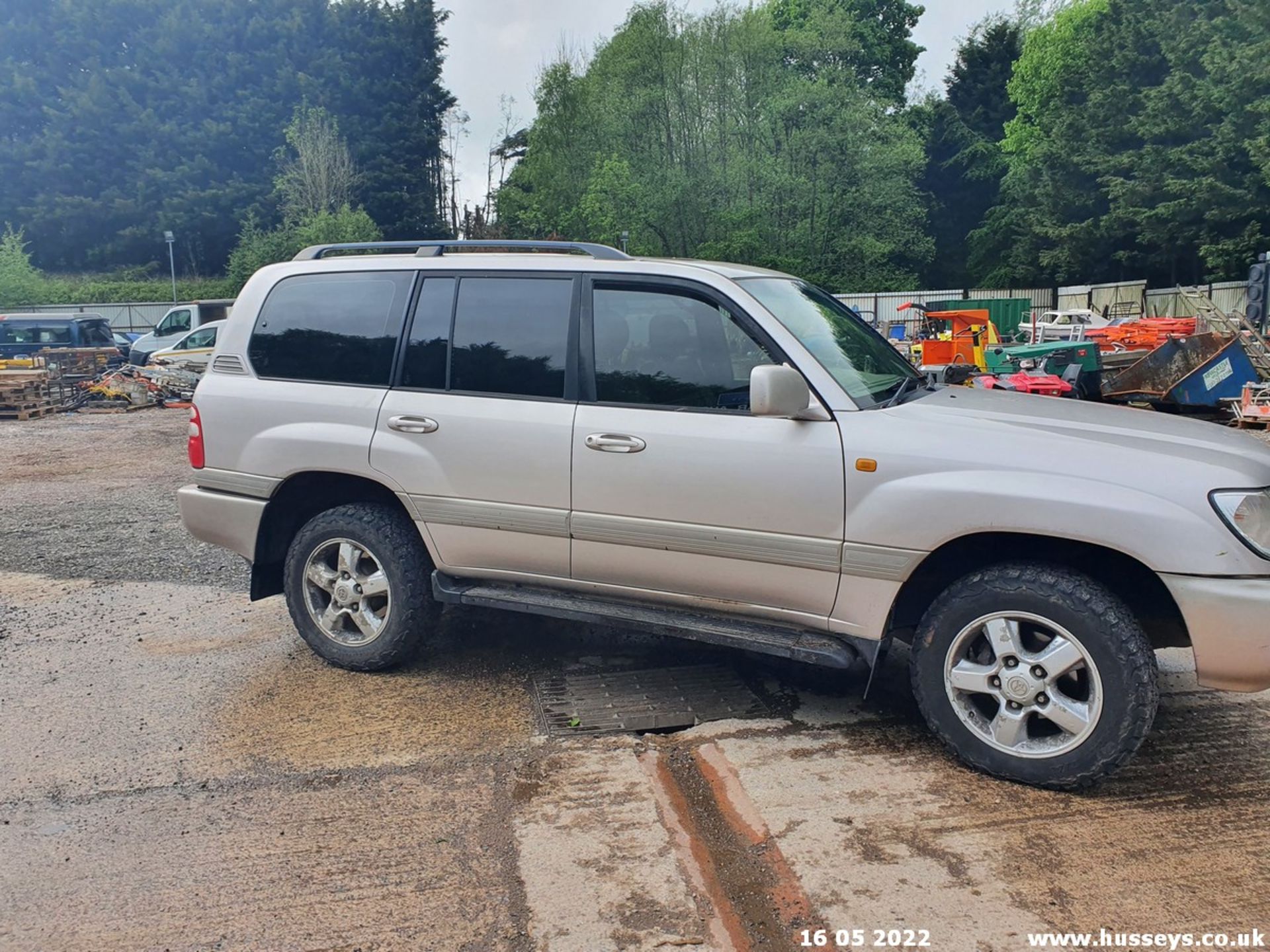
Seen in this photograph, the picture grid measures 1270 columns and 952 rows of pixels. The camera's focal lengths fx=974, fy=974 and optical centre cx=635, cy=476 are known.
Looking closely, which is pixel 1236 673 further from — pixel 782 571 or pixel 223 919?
pixel 223 919

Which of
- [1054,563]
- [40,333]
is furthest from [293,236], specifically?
[1054,563]

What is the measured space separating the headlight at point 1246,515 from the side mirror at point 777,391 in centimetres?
141

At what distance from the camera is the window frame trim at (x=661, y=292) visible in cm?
392

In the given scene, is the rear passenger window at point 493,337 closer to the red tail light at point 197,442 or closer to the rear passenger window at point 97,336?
the red tail light at point 197,442

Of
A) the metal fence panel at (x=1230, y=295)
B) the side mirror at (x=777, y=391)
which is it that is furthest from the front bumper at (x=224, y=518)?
the metal fence panel at (x=1230, y=295)

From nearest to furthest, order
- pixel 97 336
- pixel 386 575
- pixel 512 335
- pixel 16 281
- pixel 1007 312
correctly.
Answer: pixel 512 335 → pixel 386 575 → pixel 97 336 → pixel 1007 312 → pixel 16 281

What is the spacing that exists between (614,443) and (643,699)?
1240mm

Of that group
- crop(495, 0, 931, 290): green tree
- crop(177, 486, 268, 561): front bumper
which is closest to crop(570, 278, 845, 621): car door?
crop(177, 486, 268, 561): front bumper

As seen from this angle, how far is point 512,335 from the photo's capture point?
4402 millimetres

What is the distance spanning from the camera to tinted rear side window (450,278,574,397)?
4301 millimetres

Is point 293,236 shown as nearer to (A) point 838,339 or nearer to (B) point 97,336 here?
(B) point 97,336

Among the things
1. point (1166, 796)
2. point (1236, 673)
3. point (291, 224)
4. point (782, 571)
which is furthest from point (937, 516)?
point (291, 224)

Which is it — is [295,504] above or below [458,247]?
below

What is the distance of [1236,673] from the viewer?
3279mm
